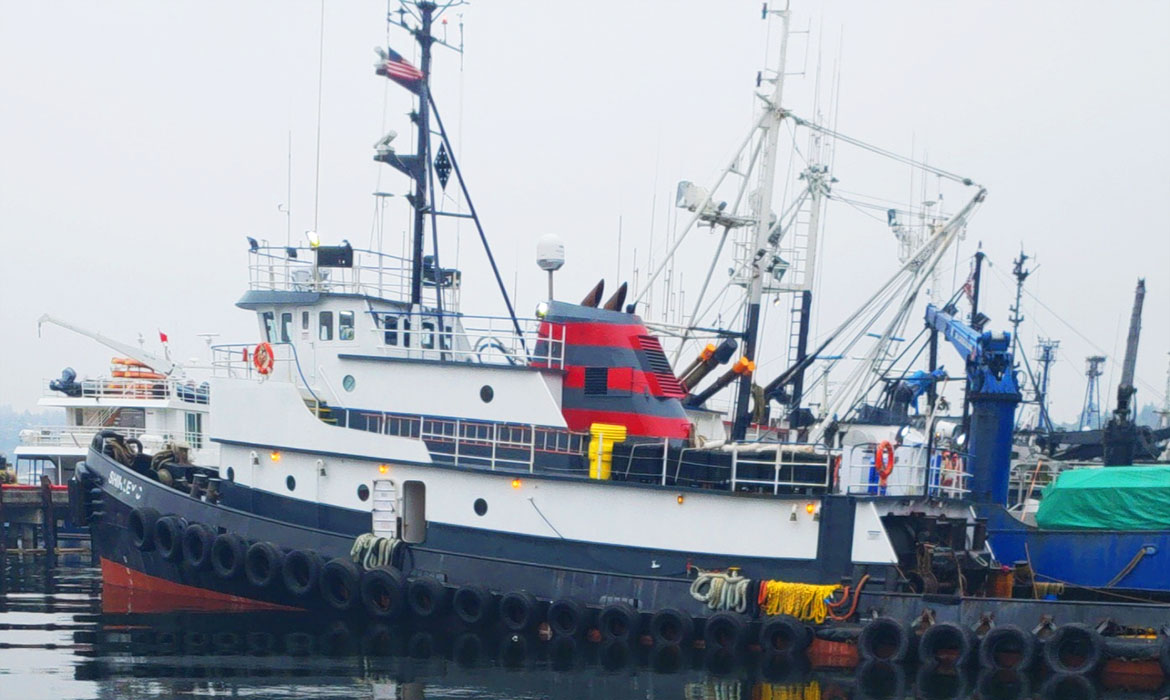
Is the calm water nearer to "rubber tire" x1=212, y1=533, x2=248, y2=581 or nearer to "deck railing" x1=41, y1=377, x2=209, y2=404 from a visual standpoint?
"rubber tire" x1=212, y1=533, x2=248, y2=581

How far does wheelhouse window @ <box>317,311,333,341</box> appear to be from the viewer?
20.5 m

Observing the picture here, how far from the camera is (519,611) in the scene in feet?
58.2

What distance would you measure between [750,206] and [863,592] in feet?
32.7

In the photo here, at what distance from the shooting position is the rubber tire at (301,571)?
61.2 feet

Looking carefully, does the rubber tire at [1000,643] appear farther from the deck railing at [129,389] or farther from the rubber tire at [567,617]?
the deck railing at [129,389]

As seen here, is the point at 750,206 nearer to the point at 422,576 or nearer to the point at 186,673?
the point at 422,576

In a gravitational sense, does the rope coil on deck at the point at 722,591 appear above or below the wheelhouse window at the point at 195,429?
above

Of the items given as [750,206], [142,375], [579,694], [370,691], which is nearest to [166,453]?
[370,691]

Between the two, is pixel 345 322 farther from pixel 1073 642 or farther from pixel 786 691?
pixel 1073 642

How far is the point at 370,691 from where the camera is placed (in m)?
15.0

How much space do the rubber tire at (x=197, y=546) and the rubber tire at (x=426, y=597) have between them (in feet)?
10.5

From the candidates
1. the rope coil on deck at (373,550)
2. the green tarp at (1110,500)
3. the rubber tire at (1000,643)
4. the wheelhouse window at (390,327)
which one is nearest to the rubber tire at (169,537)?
the rope coil on deck at (373,550)

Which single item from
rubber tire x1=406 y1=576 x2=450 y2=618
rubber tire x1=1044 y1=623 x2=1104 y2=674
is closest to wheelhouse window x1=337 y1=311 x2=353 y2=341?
rubber tire x1=406 y1=576 x2=450 y2=618

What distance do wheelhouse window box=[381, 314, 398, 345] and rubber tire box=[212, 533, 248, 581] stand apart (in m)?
3.66
